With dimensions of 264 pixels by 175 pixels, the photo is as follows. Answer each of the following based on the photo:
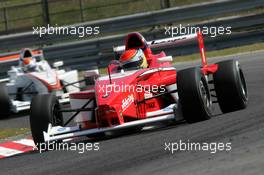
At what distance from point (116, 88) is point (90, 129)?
2.15 ft

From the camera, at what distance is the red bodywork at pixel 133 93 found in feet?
33.7

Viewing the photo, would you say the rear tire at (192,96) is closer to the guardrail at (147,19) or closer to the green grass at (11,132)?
the green grass at (11,132)

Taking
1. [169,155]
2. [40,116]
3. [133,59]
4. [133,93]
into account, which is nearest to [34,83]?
[133,59]

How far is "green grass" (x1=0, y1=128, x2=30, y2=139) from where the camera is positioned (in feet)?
44.6

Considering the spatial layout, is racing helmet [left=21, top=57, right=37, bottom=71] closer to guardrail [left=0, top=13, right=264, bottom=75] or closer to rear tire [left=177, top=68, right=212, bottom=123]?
guardrail [left=0, top=13, right=264, bottom=75]

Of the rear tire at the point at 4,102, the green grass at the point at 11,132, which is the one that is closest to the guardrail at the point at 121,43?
the rear tire at the point at 4,102

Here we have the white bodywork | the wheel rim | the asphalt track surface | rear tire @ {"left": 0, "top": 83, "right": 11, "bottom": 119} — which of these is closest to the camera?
the asphalt track surface

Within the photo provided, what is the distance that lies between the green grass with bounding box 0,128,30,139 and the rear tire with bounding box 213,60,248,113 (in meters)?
4.05

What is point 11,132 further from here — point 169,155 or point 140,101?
point 169,155

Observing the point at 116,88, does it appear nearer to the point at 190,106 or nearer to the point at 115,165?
the point at 190,106

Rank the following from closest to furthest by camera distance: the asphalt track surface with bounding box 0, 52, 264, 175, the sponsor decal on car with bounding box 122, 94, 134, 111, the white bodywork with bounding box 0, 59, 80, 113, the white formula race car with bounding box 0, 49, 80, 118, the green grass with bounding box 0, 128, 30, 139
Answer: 1. the asphalt track surface with bounding box 0, 52, 264, 175
2. the sponsor decal on car with bounding box 122, 94, 134, 111
3. the green grass with bounding box 0, 128, 30, 139
4. the white formula race car with bounding box 0, 49, 80, 118
5. the white bodywork with bounding box 0, 59, 80, 113

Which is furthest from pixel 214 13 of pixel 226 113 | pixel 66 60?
pixel 226 113

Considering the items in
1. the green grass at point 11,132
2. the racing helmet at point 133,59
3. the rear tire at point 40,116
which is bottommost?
the green grass at point 11,132

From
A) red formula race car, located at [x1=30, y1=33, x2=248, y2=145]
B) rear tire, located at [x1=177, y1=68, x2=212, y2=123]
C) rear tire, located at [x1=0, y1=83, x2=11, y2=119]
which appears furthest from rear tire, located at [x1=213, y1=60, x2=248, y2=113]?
rear tire, located at [x1=0, y1=83, x2=11, y2=119]
